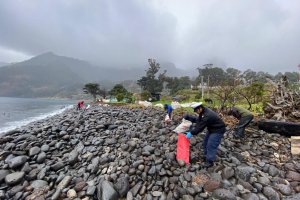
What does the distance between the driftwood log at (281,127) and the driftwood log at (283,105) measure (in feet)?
5.07

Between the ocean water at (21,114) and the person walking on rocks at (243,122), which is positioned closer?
the person walking on rocks at (243,122)

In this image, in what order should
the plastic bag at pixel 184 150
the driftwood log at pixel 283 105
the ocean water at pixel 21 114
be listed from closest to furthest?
the plastic bag at pixel 184 150, the driftwood log at pixel 283 105, the ocean water at pixel 21 114

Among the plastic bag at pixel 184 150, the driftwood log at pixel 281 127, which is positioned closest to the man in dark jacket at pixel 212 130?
the plastic bag at pixel 184 150

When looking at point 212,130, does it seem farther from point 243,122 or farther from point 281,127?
point 281,127

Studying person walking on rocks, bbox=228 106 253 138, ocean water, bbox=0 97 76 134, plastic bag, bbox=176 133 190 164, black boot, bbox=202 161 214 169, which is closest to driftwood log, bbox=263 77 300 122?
person walking on rocks, bbox=228 106 253 138

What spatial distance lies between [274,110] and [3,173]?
1132 cm

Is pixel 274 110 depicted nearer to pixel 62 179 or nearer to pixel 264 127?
pixel 264 127

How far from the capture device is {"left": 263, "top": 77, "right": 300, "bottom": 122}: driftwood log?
343 inches

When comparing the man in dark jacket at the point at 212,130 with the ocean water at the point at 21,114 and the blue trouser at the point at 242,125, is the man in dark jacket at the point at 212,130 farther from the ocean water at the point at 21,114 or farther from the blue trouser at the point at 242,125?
the ocean water at the point at 21,114

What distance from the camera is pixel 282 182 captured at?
483 cm

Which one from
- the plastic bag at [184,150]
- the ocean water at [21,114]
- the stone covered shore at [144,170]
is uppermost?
the plastic bag at [184,150]

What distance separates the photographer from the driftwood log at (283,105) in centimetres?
872

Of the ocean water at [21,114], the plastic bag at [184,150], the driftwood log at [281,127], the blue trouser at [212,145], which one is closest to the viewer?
the blue trouser at [212,145]

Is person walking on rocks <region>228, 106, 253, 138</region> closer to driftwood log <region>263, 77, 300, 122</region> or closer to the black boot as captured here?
the black boot
